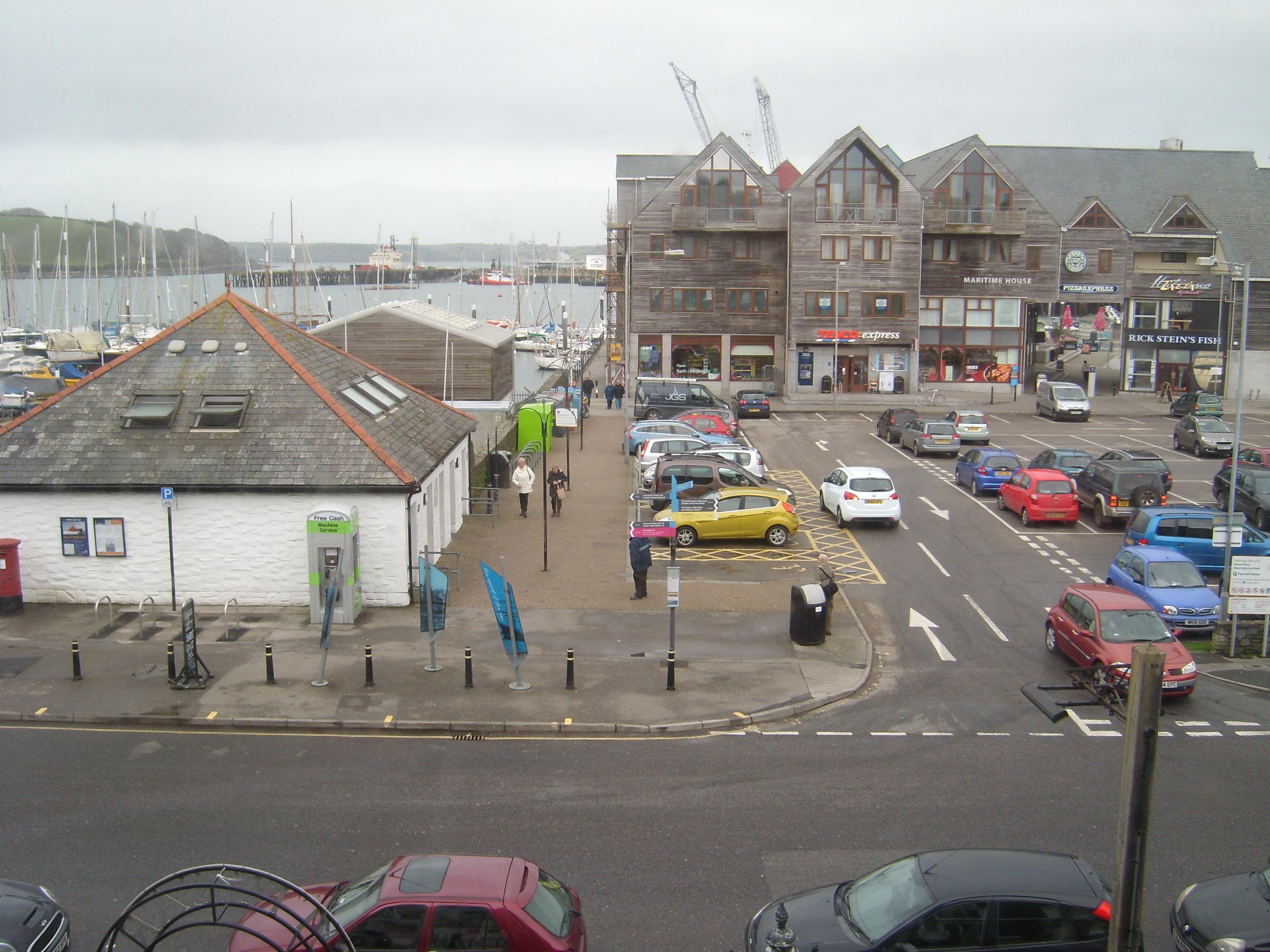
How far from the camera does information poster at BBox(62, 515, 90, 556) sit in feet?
66.7

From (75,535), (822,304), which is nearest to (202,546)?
(75,535)

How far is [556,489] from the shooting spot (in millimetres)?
29062

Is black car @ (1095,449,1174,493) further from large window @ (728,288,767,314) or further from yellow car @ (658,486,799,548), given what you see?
large window @ (728,288,767,314)

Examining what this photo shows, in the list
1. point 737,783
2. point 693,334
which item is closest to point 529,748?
point 737,783

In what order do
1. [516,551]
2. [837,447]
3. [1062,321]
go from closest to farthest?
[516,551], [837,447], [1062,321]

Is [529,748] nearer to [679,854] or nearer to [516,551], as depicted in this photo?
[679,854]

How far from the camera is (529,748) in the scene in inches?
580

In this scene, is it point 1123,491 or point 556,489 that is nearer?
point 1123,491

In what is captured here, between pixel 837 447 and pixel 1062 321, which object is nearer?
pixel 837 447

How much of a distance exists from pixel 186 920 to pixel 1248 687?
52.9 ft

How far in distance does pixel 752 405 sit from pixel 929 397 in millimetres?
12267

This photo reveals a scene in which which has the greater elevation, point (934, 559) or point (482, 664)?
point (934, 559)

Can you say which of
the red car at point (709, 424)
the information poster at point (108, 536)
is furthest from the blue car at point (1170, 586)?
the information poster at point (108, 536)

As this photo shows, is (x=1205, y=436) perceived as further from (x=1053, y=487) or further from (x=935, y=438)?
(x=1053, y=487)
